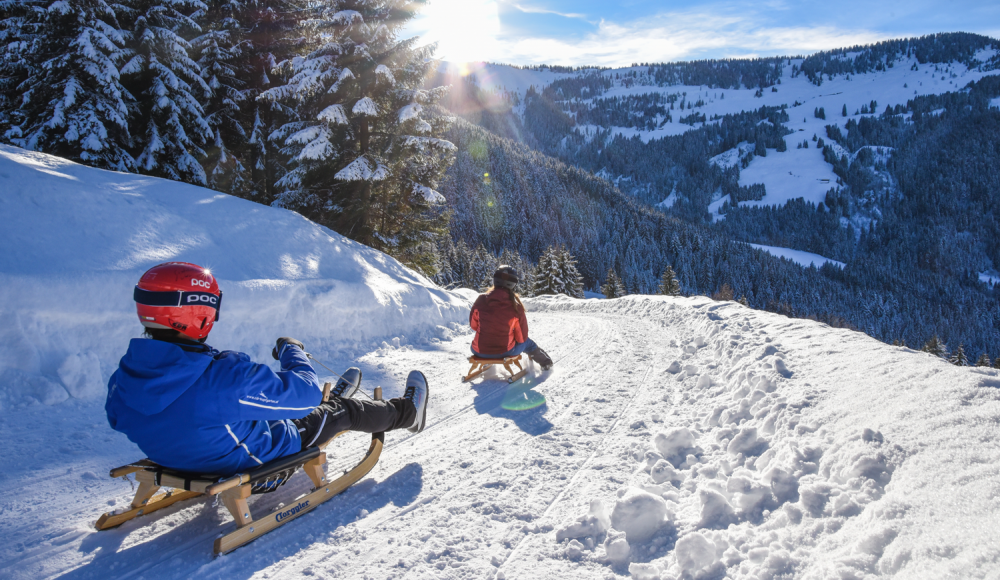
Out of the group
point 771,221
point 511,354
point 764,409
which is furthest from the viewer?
point 771,221

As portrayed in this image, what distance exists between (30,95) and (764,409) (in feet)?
56.3

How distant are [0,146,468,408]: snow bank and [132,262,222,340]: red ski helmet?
10.6 feet

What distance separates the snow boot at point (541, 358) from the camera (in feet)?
21.1

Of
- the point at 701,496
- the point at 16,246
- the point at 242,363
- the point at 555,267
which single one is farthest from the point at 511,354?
the point at 555,267

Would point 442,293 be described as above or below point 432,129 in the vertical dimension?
below

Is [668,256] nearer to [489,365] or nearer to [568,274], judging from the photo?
[568,274]

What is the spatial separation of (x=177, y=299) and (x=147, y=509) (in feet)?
5.08

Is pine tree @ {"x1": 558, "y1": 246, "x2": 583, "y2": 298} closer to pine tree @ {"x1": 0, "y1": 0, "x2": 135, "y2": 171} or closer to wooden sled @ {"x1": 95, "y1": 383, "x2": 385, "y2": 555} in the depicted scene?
pine tree @ {"x1": 0, "y1": 0, "x2": 135, "y2": 171}

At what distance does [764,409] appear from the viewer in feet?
13.0

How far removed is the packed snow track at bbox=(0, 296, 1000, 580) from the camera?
2262 millimetres

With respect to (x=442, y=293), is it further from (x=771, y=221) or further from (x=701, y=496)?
(x=771, y=221)

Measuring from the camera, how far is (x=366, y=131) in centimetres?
1333

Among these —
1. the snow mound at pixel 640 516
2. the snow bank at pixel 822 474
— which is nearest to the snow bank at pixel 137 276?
the snow bank at pixel 822 474

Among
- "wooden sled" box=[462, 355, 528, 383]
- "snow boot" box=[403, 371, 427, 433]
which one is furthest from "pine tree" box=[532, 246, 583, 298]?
"snow boot" box=[403, 371, 427, 433]
